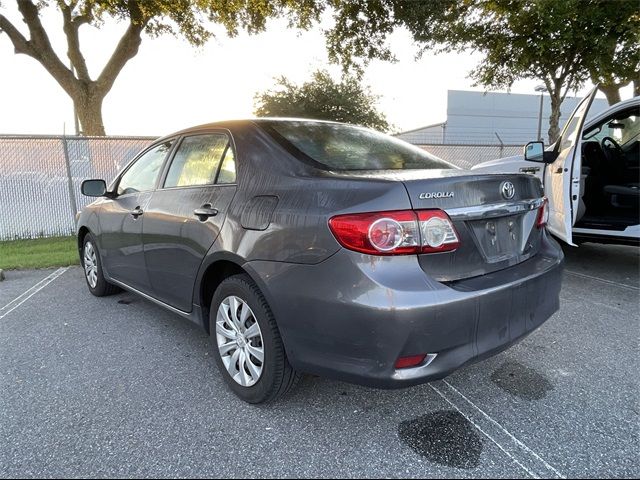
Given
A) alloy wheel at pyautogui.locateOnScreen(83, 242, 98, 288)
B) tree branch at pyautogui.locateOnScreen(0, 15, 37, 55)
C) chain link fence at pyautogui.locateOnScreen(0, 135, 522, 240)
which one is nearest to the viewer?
alloy wheel at pyautogui.locateOnScreen(83, 242, 98, 288)

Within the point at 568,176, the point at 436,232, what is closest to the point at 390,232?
the point at 436,232

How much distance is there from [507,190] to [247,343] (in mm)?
1621

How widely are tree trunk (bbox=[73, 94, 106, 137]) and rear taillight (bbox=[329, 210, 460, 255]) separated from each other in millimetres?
11489

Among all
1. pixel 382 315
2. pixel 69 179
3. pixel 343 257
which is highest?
pixel 69 179

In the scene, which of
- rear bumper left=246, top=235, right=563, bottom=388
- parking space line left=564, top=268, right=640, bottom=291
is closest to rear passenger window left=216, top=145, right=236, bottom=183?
rear bumper left=246, top=235, right=563, bottom=388

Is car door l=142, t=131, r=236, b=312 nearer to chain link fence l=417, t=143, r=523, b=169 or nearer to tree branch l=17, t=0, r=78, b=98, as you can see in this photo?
chain link fence l=417, t=143, r=523, b=169

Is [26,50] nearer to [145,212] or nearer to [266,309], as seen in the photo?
[145,212]

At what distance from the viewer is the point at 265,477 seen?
77.9 inches

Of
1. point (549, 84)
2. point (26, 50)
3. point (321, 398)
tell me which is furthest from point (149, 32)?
point (321, 398)

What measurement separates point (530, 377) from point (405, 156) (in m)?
1.59

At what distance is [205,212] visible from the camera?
8.90ft

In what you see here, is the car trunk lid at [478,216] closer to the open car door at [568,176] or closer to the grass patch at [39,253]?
the open car door at [568,176]

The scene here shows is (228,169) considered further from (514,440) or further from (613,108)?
(613,108)

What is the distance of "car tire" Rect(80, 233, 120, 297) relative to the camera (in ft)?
14.6
